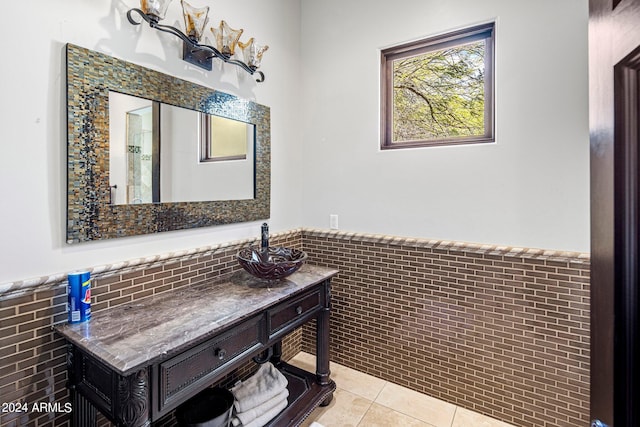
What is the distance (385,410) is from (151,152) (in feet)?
6.75

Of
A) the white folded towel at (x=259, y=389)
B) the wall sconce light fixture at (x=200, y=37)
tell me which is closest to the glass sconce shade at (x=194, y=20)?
the wall sconce light fixture at (x=200, y=37)

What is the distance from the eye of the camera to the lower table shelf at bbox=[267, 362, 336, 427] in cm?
176

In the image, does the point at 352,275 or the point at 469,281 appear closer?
the point at 469,281

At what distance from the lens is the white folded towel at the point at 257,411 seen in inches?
65.6

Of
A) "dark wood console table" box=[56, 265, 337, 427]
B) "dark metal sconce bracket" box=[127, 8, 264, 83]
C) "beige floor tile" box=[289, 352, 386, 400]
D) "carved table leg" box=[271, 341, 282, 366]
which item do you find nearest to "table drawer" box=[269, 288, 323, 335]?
"dark wood console table" box=[56, 265, 337, 427]

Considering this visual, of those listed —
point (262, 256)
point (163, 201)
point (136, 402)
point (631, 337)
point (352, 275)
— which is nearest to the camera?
point (631, 337)

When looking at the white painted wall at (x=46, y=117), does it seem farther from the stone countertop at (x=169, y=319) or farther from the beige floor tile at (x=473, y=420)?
the beige floor tile at (x=473, y=420)

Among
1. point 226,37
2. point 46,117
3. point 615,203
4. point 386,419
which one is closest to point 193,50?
point 226,37

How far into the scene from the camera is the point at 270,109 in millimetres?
2332

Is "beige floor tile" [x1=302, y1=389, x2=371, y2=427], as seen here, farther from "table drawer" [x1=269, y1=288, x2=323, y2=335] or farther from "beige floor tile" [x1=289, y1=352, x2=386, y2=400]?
"table drawer" [x1=269, y1=288, x2=323, y2=335]

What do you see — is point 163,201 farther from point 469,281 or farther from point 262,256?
point 469,281

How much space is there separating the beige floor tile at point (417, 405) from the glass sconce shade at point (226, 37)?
7.87 ft

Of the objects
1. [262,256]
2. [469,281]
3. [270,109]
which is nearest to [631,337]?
[469,281]

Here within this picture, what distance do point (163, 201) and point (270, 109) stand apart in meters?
1.06
